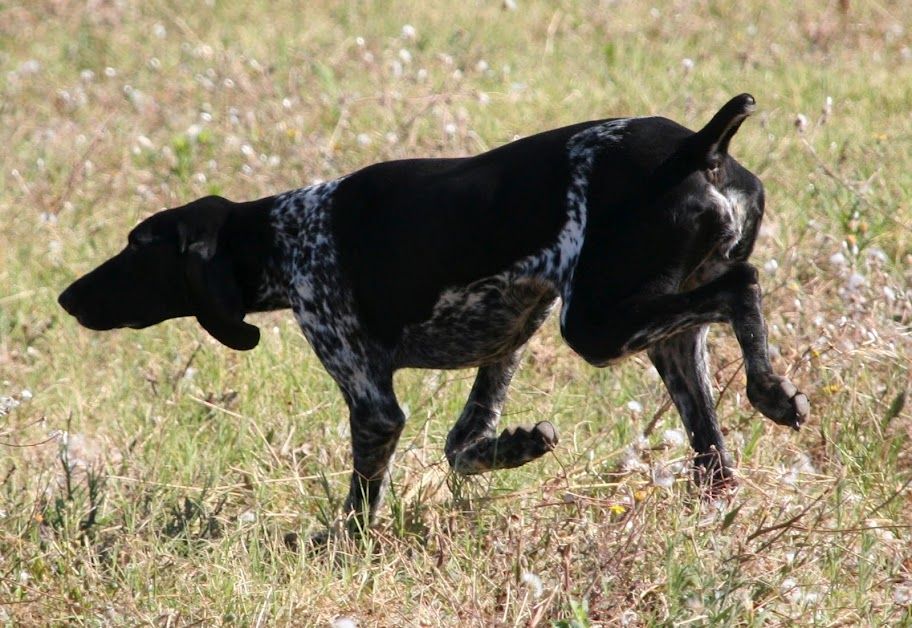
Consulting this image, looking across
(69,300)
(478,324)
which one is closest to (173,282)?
(69,300)

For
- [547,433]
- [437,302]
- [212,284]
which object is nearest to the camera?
[547,433]

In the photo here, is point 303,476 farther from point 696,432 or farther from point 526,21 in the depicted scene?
point 526,21

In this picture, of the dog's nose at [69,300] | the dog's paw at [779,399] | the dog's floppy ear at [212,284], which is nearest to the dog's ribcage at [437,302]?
the dog's floppy ear at [212,284]

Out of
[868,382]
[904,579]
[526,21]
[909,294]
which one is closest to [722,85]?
[526,21]

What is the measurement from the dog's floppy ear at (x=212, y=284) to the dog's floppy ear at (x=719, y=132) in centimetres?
159

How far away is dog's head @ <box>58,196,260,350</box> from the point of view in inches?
180

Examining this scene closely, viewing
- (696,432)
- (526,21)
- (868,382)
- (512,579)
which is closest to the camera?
(512,579)

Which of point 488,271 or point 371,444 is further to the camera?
point 371,444

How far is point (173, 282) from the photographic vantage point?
4.70 meters

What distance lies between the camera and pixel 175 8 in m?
10.5

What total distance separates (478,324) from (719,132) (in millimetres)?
970

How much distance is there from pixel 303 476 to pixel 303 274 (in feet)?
2.42

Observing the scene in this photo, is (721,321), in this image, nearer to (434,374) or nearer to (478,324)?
(478,324)

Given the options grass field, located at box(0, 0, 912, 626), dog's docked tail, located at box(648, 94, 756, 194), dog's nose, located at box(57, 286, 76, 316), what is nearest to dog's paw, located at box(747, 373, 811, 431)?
grass field, located at box(0, 0, 912, 626)
